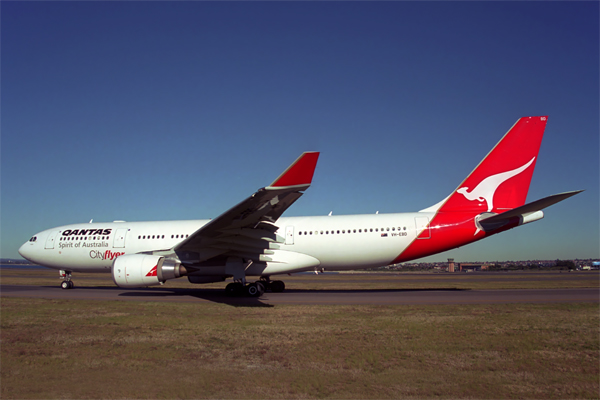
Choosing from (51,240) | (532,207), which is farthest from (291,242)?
(51,240)

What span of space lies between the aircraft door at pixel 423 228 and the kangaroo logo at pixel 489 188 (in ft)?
6.89

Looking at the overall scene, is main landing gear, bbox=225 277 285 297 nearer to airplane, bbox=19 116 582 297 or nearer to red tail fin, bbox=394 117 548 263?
airplane, bbox=19 116 582 297

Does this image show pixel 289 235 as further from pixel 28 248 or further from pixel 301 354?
pixel 28 248

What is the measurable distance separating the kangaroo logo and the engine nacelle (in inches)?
498

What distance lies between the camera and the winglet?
1132 centimetres

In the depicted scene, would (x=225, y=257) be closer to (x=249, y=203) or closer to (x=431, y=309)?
(x=249, y=203)

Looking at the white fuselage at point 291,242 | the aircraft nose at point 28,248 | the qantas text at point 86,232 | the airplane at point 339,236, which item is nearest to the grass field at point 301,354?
the airplane at point 339,236

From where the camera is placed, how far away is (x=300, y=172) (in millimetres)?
11453

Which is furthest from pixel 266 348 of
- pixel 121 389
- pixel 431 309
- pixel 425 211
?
pixel 425 211

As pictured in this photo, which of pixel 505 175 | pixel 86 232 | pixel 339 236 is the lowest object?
A: pixel 339 236

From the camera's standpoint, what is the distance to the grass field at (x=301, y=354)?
579 centimetres

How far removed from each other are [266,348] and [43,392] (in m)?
3.69

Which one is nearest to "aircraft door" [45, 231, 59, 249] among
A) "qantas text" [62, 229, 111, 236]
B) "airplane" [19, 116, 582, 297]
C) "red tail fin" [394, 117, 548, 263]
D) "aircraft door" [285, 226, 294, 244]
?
"qantas text" [62, 229, 111, 236]

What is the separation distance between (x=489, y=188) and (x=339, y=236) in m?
6.79
